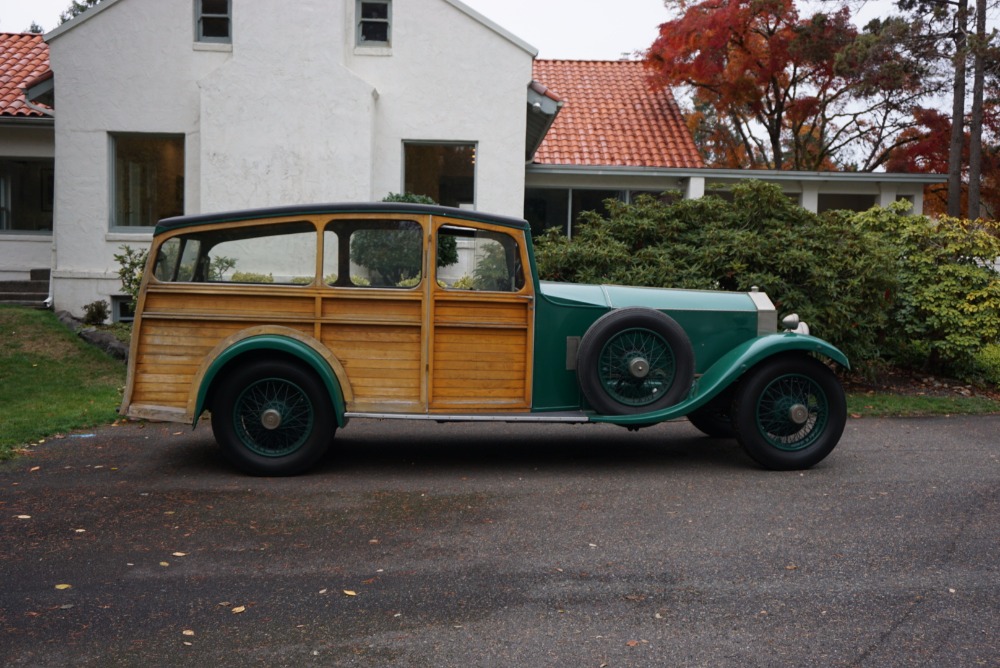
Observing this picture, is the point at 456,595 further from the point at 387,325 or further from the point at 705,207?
the point at 705,207

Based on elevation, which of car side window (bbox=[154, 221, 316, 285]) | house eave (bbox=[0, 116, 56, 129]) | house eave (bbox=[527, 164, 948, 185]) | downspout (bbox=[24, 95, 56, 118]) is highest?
downspout (bbox=[24, 95, 56, 118])

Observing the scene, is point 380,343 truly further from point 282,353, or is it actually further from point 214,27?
point 214,27

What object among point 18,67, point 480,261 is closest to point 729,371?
point 480,261

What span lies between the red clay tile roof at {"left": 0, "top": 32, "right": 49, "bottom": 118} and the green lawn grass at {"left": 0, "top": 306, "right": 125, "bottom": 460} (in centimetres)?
445

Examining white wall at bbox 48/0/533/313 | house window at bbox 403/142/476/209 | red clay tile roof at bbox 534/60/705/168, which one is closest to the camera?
white wall at bbox 48/0/533/313

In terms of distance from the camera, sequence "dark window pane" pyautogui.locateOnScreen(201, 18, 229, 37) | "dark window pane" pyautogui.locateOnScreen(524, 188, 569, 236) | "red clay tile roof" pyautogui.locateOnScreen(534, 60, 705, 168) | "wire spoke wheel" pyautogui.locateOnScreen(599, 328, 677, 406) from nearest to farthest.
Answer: "wire spoke wheel" pyautogui.locateOnScreen(599, 328, 677, 406) < "dark window pane" pyautogui.locateOnScreen(201, 18, 229, 37) < "dark window pane" pyautogui.locateOnScreen(524, 188, 569, 236) < "red clay tile roof" pyautogui.locateOnScreen(534, 60, 705, 168)

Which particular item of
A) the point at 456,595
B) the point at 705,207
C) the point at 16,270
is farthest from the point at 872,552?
the point at 16,270

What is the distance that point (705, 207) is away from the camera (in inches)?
448

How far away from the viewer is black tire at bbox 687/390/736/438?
7.14m

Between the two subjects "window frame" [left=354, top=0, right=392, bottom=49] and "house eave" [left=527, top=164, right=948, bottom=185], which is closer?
"window frame" [left=354, top=0, right=392, bottom=49]

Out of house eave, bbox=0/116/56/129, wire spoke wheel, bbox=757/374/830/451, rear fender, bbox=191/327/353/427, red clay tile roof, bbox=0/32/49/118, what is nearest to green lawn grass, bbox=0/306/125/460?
rear fender, bbox=191/327/353/427

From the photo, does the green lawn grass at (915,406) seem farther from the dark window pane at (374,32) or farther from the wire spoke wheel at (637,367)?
the dark window pane at (374,32)

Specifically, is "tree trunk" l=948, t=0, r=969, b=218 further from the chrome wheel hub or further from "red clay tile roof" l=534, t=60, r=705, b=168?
the chrome wheel hub

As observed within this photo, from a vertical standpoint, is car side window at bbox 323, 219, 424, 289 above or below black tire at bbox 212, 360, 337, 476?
above
